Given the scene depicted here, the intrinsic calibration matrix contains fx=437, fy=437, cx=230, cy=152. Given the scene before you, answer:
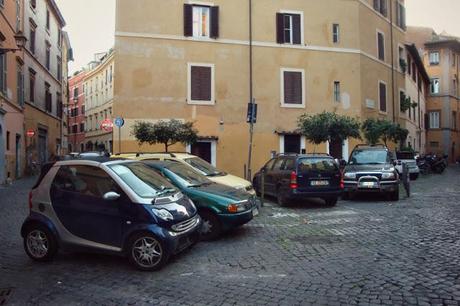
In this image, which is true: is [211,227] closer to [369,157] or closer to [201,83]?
[369,157]

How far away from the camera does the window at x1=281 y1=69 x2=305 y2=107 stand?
23281 mm

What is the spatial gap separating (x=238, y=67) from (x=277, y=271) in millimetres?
17662

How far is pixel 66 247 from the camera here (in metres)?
6.63

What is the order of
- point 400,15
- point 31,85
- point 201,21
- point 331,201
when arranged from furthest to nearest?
point 400,15 → point 31,85 → point 201,21 → point 331,201

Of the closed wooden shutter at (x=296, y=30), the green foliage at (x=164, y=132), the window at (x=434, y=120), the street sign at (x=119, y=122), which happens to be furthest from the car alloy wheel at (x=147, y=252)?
the window at (x=434, y=120)

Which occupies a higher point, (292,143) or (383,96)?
(383,96)

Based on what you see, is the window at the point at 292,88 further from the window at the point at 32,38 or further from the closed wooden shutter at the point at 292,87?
the window at the point at 32,38

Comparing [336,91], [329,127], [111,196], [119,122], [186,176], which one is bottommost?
[111,196]

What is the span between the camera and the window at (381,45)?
89.0ft

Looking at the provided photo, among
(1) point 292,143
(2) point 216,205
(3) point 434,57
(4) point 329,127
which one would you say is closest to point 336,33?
(1) point 292,143

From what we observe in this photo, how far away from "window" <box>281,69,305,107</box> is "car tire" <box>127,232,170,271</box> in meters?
17.8

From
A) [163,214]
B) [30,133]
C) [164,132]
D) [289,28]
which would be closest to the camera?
[163,214]

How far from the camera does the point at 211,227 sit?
8.12 meters

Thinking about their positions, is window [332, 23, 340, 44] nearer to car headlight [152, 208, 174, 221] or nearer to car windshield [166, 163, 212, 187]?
car windshield [166, 163, 212, 187]
